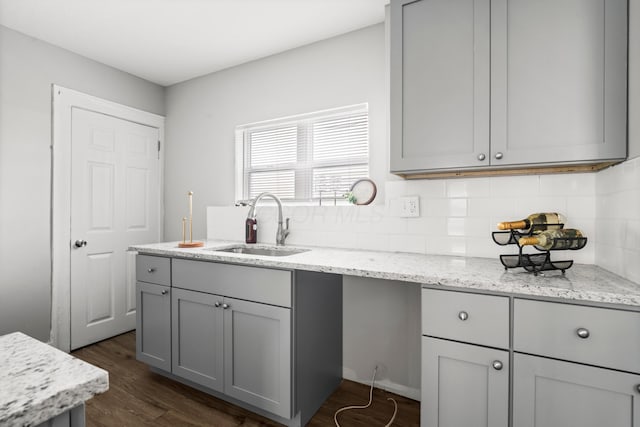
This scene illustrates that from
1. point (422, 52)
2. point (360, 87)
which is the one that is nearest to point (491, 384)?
point (422, 52)

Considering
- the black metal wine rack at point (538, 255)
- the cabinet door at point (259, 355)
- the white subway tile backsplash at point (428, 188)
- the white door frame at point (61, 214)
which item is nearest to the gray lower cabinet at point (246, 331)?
the cabinet door at point (259, 355)

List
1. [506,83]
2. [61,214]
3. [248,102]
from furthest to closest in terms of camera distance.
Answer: [248,102] → [61,214] → [506,83]

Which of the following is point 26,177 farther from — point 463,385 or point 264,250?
point 463,385

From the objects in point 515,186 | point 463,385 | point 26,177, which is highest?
point 26,177

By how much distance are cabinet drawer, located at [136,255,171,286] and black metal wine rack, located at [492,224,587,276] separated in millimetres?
1924

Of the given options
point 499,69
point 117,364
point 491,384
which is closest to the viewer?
point 491,384

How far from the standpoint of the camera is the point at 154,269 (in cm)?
221

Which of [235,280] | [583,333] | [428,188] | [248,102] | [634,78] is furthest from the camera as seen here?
[248,102]

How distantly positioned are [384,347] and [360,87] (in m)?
1.79

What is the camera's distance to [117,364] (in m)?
2.51

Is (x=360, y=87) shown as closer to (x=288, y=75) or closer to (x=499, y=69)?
(x=288, y=75)

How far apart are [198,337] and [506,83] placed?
2137 millimetres

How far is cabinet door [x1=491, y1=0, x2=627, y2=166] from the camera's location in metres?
1.32

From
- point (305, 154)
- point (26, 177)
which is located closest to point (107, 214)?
point (26, 177)
